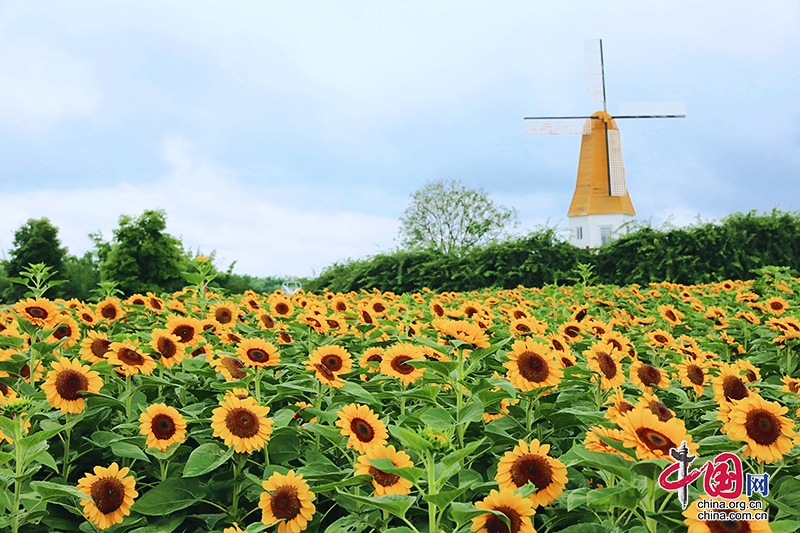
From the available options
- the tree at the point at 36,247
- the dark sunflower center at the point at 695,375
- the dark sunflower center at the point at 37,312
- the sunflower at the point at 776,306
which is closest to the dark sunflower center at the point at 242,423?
the dark sunflower center at the point at 37,312

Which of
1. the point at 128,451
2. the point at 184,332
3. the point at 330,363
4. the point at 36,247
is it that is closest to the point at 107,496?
the point at 128,451

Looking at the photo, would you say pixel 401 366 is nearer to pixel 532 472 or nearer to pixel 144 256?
pixel 532 472

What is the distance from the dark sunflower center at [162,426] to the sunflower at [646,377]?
161 cm

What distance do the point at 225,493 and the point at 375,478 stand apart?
23.7 inches

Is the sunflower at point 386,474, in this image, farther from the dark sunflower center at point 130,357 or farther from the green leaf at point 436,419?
the dark sunflower center at point 130,357

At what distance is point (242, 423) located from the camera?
1928mm

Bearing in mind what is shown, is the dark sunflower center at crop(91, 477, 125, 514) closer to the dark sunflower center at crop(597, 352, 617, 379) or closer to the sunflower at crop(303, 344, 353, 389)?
the sunflower at crop(303, 344, 353, 389)

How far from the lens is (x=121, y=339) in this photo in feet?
9.60

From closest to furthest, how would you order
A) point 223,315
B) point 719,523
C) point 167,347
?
point 719,523 < point 167,347 < point 223,315

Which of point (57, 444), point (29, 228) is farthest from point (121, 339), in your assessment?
point (29, 228)

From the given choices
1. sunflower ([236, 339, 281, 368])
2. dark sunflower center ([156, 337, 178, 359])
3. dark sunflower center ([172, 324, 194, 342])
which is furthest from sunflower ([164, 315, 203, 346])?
sunflower ([236, 339, 281, 368])

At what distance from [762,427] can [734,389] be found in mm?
652

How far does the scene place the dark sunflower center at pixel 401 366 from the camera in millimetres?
2451

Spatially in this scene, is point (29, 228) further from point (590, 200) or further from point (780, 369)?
point (780, 369)
